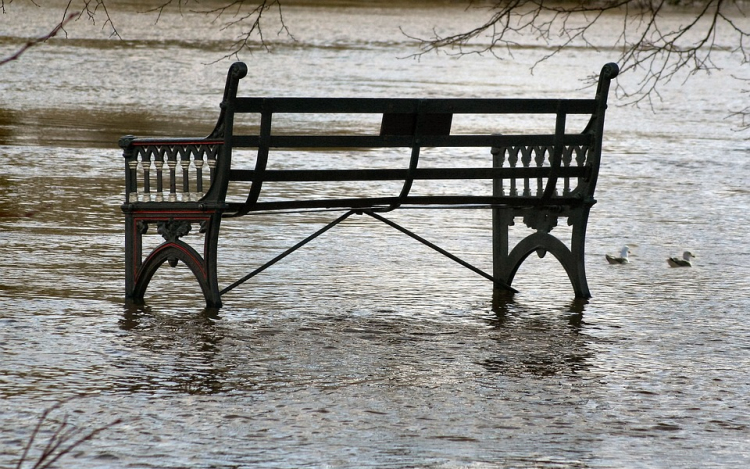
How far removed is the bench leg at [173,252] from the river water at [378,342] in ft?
0.43

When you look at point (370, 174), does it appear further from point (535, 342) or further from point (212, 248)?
point (535, 342)

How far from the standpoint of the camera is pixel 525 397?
19.0 feet

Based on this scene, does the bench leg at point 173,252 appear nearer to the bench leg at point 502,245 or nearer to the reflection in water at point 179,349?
the reflection in water at point 179,349

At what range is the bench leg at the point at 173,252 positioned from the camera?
725cm

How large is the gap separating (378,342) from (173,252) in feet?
4.16

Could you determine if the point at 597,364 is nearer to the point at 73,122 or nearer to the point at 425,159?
the point at 425,159

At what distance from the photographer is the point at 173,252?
7.39 meters

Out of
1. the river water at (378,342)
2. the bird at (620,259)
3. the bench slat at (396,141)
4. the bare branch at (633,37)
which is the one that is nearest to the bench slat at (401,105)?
the bench slat at (396,141)

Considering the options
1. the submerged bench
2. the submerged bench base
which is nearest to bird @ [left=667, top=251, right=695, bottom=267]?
the submerged bench

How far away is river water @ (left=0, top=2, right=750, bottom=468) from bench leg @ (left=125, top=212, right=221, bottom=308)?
0.43 feet

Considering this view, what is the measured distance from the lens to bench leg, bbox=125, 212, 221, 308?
7.25 m

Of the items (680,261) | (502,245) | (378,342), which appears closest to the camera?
(378,342)

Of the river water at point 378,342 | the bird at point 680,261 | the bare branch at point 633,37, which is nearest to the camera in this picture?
the river water at point 378,342

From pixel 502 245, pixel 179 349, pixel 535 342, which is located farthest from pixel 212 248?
pixel 502 245
